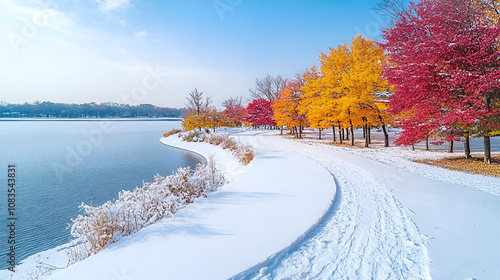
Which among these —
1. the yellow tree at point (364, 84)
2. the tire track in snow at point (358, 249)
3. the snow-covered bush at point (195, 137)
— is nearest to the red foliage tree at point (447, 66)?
the yellow tree at point (364, 84)

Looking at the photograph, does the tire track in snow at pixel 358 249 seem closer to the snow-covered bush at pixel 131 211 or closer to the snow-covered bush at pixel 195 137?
the snow-covered bush at pixel 131 211

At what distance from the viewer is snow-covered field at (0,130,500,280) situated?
3330 millimetres

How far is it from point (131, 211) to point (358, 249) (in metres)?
4.62

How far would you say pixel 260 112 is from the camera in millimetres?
53438

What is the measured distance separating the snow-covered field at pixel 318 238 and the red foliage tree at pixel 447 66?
396 centimetres

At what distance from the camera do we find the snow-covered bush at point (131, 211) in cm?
459

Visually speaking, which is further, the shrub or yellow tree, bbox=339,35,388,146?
yellow tree, bbox=339,35,388,146

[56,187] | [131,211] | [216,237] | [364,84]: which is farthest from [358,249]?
[364,84]

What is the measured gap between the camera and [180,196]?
6.59 meters

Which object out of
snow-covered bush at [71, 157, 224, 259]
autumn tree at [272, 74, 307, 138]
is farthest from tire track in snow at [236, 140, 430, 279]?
autumn tree at [272, 74, 307, 138]

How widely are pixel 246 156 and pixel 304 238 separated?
10.6 metres

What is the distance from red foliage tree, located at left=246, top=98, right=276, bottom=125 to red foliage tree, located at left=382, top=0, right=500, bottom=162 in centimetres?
3902

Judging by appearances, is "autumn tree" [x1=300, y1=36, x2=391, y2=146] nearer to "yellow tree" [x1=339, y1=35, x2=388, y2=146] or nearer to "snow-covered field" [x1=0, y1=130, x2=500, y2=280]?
"yellow tree" [x1=339, y1=35, x2=388, y2=146]

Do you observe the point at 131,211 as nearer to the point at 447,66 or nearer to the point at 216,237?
the point at 216,237
